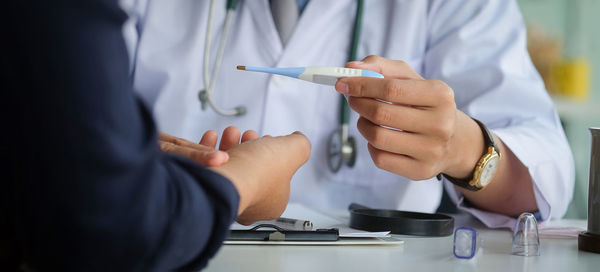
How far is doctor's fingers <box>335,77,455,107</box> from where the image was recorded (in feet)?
2.34

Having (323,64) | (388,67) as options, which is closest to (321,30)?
(323,64)

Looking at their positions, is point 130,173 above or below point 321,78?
below

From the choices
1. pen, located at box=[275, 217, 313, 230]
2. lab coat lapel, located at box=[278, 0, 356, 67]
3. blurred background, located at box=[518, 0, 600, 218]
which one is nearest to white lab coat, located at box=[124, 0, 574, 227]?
lab coat lapel, located at box=[278, 0, 356, 67]

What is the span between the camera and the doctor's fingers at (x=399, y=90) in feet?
2.34

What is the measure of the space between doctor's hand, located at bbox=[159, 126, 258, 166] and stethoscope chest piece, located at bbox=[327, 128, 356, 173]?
1.41 feet

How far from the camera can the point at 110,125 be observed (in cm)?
34

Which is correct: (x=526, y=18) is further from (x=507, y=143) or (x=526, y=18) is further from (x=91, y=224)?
(x=91, y=224)

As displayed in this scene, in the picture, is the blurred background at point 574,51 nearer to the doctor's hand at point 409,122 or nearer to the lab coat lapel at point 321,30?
the lab coat lapel at point 321,30

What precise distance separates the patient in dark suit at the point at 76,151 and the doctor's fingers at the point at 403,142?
428 millimetres

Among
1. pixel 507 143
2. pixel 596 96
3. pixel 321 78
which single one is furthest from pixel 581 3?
pixel 321 78

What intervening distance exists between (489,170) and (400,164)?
17cm

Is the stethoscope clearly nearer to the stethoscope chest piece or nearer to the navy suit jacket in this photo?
the stethoscope chest piece

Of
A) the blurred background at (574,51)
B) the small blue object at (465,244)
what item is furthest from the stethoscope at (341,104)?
the blurred background at (574,51)

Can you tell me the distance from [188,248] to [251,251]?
22 centimetres
